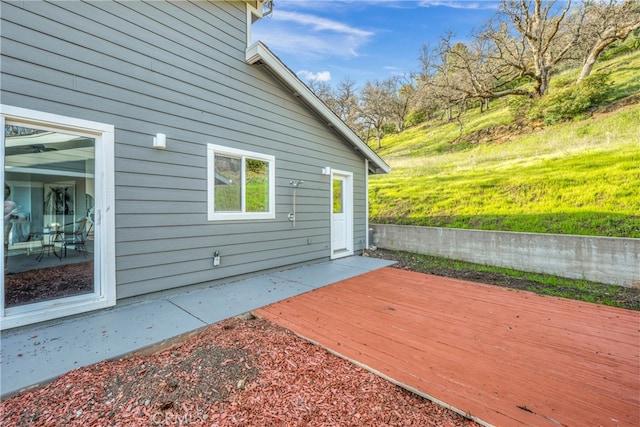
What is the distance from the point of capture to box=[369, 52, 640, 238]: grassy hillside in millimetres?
5891

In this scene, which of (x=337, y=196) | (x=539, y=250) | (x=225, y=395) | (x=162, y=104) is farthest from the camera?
(x=337, y=196)

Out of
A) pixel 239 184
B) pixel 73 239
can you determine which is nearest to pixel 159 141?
pixel 239 184

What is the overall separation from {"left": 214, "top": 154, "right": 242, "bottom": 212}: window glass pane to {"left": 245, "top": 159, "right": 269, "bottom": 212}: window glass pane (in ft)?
0.60

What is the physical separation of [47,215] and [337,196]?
5.43 m

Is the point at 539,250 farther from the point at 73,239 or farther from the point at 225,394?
the point at 73,239

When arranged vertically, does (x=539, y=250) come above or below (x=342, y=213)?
below

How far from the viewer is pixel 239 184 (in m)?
4.63

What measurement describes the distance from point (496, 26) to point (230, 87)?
14.9 m

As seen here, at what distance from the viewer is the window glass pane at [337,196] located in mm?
6965

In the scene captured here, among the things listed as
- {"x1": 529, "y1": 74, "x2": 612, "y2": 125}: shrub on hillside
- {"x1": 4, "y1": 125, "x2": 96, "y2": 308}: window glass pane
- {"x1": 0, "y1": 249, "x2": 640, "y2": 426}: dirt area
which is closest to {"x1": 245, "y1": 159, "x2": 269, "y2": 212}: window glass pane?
{"x1": 4, "y1": 125, "x2": 96, "y2": 308}: window glass pane

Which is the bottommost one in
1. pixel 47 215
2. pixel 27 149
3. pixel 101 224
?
pixel 101 224

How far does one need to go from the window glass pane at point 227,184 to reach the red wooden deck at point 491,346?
1.88 meters

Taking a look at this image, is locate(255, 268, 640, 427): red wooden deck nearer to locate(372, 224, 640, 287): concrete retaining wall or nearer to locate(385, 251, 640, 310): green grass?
locate(385, 251, 640, 310): green grass

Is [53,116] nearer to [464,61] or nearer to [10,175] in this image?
[10,175]
